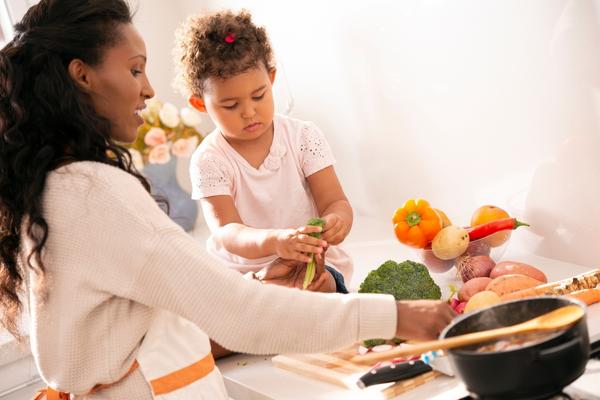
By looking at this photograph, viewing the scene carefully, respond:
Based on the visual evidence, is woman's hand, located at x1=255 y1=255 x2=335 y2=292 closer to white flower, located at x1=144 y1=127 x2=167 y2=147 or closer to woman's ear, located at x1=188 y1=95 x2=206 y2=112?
woman's ear, located at x1=188 y1=95 x2=206 y2=112

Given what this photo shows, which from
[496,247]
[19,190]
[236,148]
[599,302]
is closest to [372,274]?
[496,247]

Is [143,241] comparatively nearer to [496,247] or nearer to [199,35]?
[496,247]

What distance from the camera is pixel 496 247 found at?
1.53 metres

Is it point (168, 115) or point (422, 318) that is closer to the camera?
point (422, 318)

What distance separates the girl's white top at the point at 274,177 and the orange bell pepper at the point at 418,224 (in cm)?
24

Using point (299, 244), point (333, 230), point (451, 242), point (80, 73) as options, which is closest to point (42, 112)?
point (80, 73)

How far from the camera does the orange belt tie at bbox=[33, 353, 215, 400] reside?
3.73 ft

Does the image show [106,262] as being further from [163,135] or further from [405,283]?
[163,135]

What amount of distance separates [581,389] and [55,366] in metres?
0.64

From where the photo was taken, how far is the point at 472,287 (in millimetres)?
1378

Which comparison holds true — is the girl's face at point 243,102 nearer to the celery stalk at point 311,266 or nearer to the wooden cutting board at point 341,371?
the celery stalk at point 311,266

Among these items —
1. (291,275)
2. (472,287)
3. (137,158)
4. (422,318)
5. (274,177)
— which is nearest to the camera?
(422,318)

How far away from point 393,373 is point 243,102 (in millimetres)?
725

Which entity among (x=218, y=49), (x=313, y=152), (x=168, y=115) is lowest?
(x=313, y=152)
